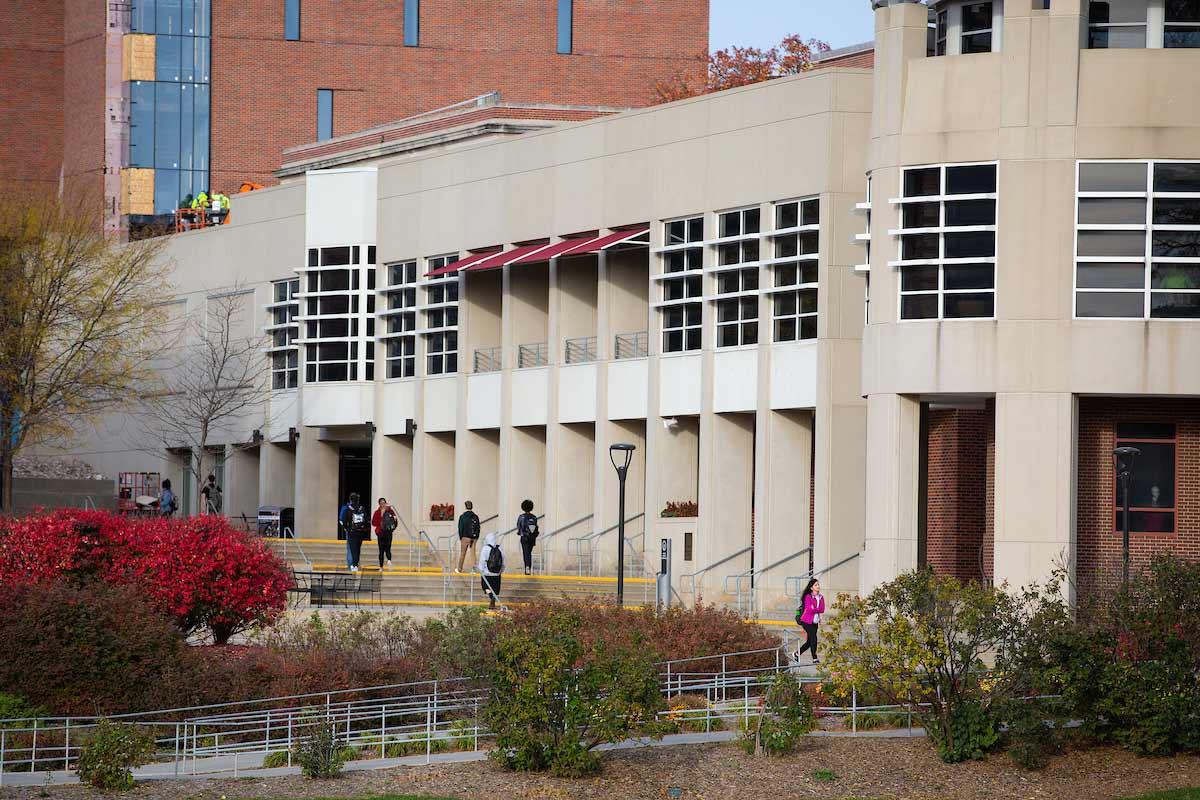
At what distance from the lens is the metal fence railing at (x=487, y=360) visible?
4934 centimetres

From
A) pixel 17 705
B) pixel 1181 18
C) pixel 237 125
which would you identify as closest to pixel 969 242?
pixel 1181 18

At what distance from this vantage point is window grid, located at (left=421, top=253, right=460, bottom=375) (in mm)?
49906

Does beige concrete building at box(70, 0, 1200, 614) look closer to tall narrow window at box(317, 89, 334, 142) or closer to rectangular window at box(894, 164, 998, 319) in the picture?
rectangular window at box(894, 164, 998, 319)

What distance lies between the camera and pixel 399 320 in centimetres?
5197

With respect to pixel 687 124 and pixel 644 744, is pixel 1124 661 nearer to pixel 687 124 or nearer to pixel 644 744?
pixel 644 744

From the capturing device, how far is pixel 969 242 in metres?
33.9

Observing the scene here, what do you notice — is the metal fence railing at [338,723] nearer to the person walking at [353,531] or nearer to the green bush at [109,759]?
the green bush at [109,759]

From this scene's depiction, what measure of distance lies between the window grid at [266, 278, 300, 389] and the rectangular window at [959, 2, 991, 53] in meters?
23.8

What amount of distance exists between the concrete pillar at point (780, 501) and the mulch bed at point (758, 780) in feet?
52.4

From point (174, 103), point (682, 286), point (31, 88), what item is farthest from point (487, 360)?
point (31, 88)

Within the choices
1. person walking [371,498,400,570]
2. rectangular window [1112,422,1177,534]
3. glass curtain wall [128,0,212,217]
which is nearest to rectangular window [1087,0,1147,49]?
rectangular window [1112,422,1177,534]

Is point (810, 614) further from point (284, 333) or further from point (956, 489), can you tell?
point (284, 333)

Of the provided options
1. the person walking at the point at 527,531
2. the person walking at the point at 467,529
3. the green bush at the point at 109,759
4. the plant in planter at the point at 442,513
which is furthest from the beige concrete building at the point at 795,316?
the green bush at the point at 109,759

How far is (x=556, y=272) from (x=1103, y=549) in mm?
16720
